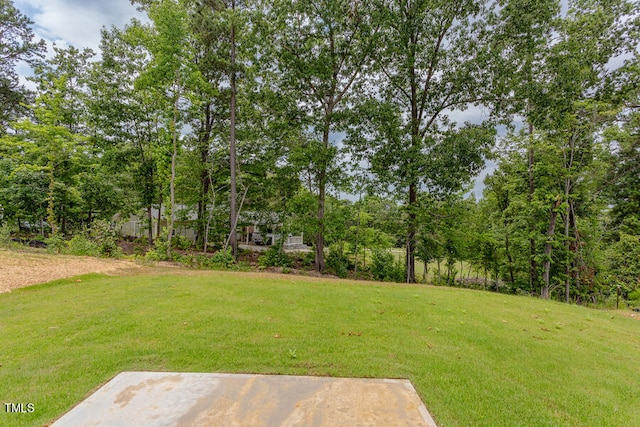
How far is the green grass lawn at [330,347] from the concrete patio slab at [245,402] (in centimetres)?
16

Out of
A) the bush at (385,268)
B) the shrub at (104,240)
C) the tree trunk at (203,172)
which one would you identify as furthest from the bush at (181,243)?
the bush at (385,268)

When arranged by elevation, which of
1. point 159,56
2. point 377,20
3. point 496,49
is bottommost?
point 159,56

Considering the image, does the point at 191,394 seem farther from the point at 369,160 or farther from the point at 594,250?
the point at 594,250

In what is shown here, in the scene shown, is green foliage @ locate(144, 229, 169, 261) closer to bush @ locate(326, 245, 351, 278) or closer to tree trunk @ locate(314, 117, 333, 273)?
tree trunk @ locate(314, 117, 333, 273)

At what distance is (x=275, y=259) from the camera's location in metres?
11.9

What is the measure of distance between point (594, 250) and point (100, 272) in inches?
705

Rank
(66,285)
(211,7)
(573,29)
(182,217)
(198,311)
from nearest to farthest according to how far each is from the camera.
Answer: (198,311), (66,285), (211,7), (573,29), (182,217)

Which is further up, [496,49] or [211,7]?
[211,7]

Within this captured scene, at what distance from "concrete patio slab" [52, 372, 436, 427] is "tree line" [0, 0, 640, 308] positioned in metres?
8.68

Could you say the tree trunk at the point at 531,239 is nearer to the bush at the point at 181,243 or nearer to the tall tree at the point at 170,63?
the tall tree at the point at 170,63

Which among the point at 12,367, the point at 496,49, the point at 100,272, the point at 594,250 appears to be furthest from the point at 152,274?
the point at 594,250

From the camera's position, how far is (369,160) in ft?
38.5

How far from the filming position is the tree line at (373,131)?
10195 mm

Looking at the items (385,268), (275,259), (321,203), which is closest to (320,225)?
(321,203)
